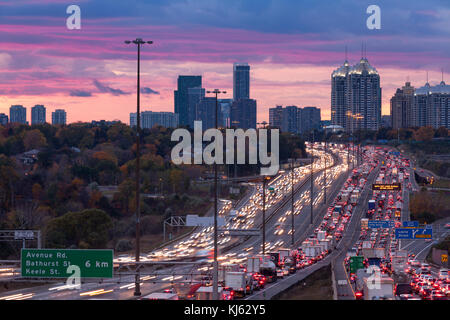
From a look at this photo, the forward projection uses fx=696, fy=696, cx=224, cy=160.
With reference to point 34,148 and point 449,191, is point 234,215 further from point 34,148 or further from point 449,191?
point 34,148

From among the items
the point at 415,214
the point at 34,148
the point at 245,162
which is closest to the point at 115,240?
the point at 415,214

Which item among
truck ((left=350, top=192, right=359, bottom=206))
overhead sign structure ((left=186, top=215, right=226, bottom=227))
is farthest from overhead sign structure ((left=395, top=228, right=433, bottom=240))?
truck ((left=350, top=192, right=359, bottom=206))

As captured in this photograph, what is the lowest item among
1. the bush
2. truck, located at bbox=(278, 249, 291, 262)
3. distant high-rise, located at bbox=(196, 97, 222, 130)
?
the bush

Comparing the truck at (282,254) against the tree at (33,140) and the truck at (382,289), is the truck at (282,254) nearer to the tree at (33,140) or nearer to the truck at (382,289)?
the truck at (382,289)

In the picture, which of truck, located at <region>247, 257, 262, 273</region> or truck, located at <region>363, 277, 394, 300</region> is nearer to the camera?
truck, located at <region>363, 277, 394, 300</region>

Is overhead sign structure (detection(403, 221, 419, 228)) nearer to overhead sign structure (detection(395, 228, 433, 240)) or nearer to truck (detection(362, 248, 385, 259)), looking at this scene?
overhead sign structure (detection(395, 228, 433, 240))

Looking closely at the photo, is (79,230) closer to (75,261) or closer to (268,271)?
(268,271)

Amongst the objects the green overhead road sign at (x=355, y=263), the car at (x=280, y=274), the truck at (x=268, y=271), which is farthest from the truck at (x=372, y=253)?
the truck at (x=268, y=271)
